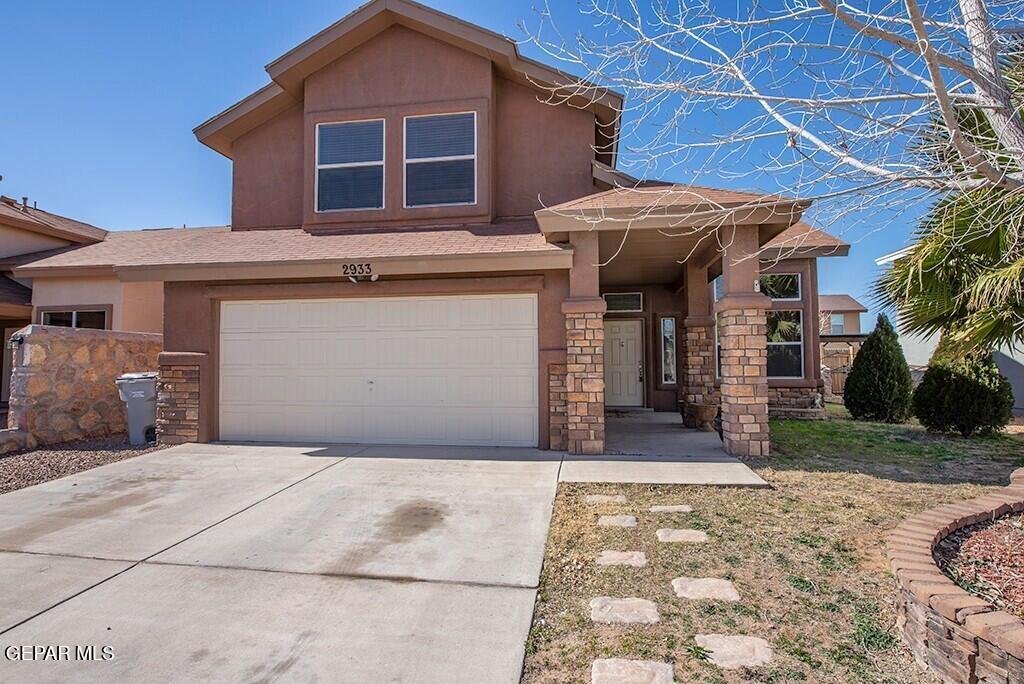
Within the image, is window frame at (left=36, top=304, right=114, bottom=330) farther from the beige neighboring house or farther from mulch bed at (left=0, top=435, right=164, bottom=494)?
mulch bed at (left=0, top=435, right=164, bottom=494)

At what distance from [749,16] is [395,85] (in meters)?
7.49

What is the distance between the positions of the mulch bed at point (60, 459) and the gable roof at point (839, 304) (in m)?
31.4

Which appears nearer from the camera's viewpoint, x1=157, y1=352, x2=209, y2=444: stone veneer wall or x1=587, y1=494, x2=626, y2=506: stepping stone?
x1=587, y1=494, x2=626, y2=506: stepping stone

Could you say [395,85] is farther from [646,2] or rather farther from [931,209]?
[931,209]

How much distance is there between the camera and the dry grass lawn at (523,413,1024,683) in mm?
2668

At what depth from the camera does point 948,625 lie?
93.9 inches

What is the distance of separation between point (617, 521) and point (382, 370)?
15.9ft

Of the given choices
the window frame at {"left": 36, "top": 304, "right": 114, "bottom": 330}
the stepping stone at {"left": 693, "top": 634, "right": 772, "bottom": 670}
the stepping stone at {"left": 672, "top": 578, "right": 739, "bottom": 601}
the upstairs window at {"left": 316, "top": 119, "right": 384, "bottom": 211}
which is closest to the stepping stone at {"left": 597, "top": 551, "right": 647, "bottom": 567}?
the stepping stone at {"left": 672, "top": 578, "right": 739, "bottom": 601}

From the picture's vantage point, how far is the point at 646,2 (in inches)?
155

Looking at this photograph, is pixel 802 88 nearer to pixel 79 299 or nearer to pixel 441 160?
pixel 441 160

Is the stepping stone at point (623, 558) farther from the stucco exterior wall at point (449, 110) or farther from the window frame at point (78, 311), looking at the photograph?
the window frame at point (78, 311)

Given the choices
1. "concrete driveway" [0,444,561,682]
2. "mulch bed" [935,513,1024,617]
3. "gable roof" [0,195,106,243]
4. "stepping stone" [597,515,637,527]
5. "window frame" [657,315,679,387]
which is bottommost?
"concrete driveway" [0,444,561,682]

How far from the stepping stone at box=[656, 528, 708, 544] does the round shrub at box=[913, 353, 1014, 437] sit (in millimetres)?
6975

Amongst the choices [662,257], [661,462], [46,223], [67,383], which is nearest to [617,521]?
[661,462]
